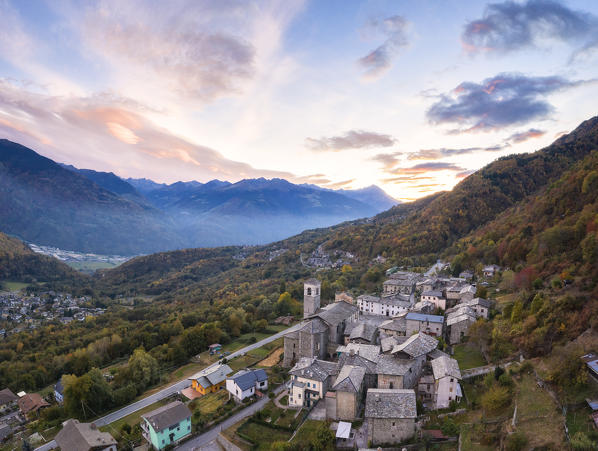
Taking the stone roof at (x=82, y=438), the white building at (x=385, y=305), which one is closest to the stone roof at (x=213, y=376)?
the stone roof at (x=82, y=438)

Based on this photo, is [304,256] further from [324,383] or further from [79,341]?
[324,383]

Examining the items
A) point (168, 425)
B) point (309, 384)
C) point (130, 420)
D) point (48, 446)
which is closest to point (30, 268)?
point (48, 446)

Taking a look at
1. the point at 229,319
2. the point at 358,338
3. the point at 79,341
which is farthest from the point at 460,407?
the point at 79,341

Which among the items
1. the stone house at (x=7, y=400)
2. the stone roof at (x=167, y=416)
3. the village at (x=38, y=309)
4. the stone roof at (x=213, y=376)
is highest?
the stone roof at (x=167, y=416)

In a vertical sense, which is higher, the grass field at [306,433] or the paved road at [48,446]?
the grass field at [306,433]

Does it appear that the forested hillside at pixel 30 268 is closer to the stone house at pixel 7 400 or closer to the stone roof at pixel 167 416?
the stone house at pixel 7 400

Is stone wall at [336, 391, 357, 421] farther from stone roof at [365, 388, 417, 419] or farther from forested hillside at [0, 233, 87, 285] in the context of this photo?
forested hillside at [0, 233, 87, 285]
